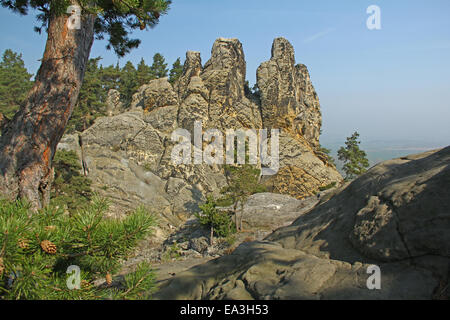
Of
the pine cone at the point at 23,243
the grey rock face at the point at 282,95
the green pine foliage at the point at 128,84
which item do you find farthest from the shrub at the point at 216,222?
the green pine foliage at the point at 128,84

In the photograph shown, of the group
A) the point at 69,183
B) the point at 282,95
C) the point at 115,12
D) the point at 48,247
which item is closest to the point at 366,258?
the point at 48,247

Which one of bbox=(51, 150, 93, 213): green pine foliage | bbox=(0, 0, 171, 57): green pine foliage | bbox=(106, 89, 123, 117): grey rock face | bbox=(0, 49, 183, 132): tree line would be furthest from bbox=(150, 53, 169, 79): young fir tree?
bbox=(0, 0, 171, 57): green pine foliage

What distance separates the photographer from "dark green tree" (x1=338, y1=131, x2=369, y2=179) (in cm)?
4481

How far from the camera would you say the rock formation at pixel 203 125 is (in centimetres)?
3597

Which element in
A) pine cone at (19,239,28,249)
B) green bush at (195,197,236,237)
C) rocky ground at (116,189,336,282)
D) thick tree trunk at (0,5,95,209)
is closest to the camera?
pine cone at (19,239,28,249)

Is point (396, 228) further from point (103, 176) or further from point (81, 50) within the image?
point (103, 176)

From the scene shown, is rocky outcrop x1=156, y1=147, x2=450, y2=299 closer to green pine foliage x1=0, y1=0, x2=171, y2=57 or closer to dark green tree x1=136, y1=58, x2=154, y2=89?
green pine foliage x1=0, y1=0, x2=171, y2=57

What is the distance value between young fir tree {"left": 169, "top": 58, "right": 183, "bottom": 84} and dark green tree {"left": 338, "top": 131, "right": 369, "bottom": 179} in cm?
3887

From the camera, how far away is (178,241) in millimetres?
25156

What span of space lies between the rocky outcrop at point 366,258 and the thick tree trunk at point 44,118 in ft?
9.06

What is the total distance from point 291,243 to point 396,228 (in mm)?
2444

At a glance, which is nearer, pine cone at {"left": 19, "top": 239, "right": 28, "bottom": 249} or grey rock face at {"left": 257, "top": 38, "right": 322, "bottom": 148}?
pine cone at {"left": 19, "top": 239, "right": 28, "bottom": 249}

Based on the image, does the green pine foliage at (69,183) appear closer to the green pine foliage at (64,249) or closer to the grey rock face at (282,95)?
the green pine foliage at (64,249)

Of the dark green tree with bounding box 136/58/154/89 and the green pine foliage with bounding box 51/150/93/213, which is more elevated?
the dark green tree with bounding box 136/58/154/89
